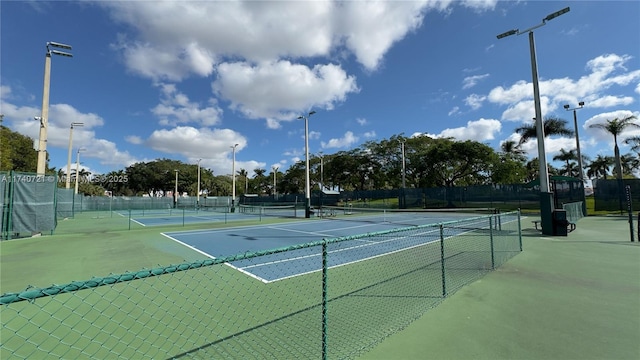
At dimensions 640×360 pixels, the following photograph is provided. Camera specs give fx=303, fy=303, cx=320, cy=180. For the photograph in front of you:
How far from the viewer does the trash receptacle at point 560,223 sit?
12.0 metres

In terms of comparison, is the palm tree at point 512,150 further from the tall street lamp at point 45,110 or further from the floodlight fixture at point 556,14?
the tall street lamp at point 45,110

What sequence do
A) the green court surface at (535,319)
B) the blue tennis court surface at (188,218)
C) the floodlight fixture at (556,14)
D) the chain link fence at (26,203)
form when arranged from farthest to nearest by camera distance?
1. the blue tennis court surface at (188,218)
2. the chain link fence at (26,203)
3. the floodlight fixture at (556,14)
4. the green court surface at (535,319)

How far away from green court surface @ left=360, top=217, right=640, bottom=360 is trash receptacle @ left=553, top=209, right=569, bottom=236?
5.23m

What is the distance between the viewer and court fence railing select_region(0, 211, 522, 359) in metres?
3.52

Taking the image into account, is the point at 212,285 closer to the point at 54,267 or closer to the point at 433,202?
the point at 54,267

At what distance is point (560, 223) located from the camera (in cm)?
1209

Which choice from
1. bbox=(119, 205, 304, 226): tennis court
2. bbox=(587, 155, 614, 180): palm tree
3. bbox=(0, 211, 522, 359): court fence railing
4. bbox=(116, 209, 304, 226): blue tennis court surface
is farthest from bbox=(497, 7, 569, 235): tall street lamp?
bbox=(587, 155, 614, 180): palm tree

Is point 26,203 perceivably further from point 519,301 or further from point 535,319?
point 535,319

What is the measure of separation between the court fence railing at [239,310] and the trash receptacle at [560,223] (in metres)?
6.47

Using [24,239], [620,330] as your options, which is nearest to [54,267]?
[24,239]

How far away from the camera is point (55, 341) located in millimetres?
3850

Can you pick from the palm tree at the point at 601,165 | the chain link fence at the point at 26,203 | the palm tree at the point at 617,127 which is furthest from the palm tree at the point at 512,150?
the chain link fence at the point at 26,203

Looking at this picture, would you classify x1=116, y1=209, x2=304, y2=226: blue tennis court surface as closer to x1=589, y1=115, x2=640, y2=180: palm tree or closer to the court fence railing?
the court fence railing

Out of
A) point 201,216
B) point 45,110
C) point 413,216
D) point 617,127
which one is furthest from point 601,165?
→ point 45,110
